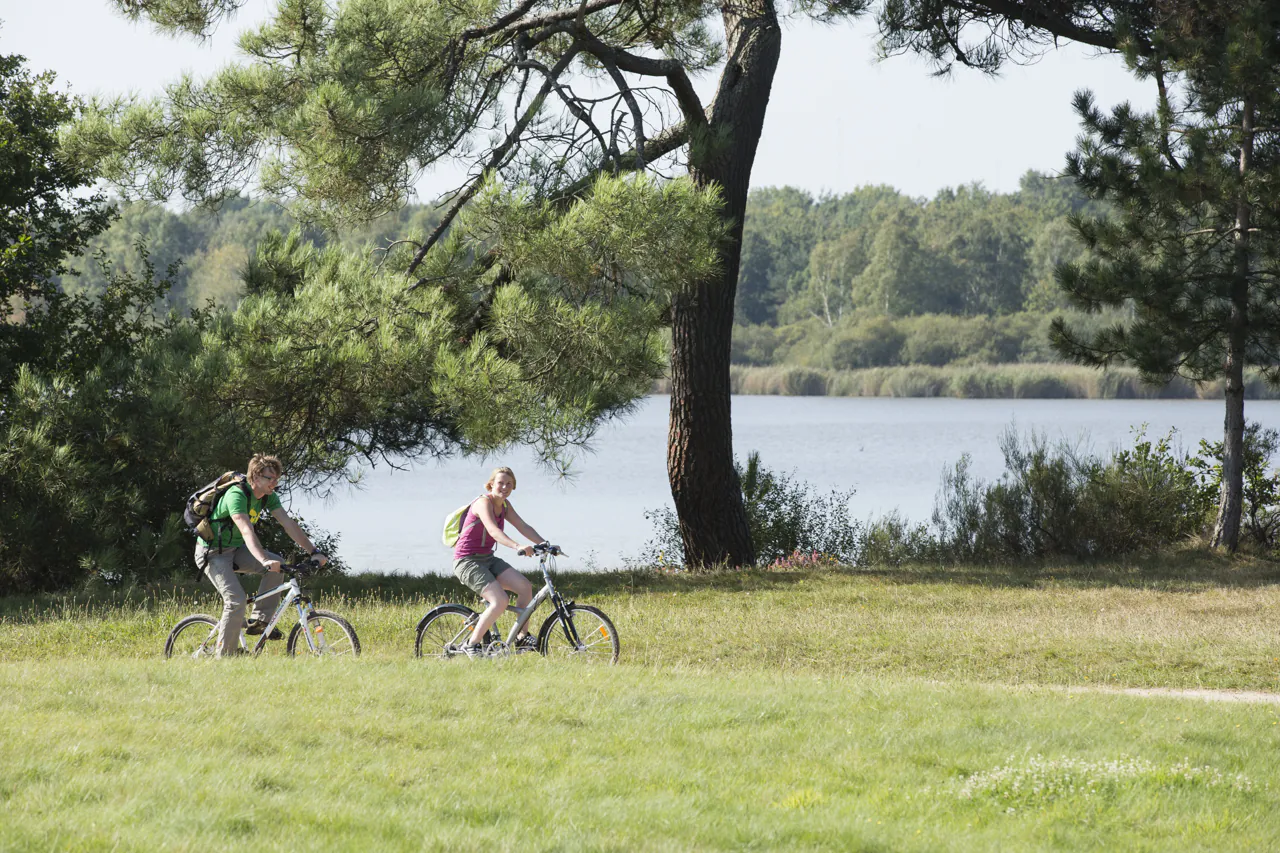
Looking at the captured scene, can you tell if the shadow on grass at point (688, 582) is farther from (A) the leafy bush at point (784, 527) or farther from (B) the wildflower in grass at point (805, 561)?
(A) the leafy bush at point (784, 527)

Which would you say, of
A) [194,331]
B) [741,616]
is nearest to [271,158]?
[194,331]

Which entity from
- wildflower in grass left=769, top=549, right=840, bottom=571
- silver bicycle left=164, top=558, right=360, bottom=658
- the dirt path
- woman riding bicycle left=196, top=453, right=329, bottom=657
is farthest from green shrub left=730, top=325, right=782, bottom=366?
woman riding bicycle left=196, top=453, right=329, bottom=657

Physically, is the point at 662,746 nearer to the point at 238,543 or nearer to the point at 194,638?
the point at 238,543

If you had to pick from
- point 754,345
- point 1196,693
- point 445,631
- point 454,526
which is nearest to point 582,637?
point 445,631

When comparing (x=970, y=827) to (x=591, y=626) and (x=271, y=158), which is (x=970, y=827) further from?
(x=271, y=158)

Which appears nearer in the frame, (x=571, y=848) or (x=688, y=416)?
(x=571, y=848)

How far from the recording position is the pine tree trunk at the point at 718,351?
48.2ft

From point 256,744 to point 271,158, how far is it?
26.2ft

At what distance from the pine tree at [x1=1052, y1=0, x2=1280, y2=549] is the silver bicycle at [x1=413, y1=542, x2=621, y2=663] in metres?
9.10

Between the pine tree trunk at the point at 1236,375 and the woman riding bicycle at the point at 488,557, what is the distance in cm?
1012

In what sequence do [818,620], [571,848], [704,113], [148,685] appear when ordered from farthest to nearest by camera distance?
[704,113] < [818,620] < [148,685] < [571,848]

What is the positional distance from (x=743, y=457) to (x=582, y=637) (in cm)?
2832

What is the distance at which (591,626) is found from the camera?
8461 millimetres

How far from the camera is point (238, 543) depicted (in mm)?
8242
